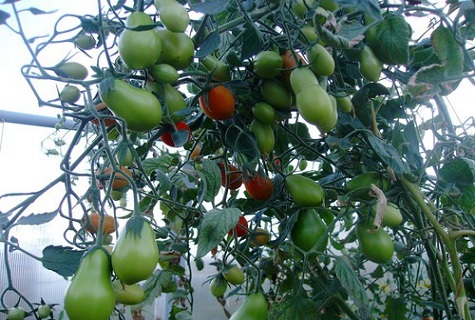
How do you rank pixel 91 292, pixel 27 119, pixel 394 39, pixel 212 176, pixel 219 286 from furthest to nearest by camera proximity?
pixel 27 119 < pixel 219 286 < pixel 212 176 < pixel 394 39 < pixel 91 292

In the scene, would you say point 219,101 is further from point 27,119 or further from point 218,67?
point 27,119

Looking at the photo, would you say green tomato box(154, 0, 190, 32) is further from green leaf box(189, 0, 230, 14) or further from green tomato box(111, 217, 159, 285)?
green tomato box(111, 217, 159, 285)

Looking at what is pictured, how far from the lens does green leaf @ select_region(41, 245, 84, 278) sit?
0.41 m

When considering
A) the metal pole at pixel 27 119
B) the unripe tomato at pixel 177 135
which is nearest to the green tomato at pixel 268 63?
the unripe tomato at pixel 177 135

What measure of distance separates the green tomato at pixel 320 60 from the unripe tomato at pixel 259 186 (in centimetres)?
17

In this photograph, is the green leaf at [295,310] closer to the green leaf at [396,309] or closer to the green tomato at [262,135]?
the green tomato at [262,135]

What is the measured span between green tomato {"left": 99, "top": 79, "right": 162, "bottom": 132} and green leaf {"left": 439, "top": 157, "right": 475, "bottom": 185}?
367 mm

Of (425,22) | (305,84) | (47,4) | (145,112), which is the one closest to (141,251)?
(145,112)

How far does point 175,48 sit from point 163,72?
0.10 ft

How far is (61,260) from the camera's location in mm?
422

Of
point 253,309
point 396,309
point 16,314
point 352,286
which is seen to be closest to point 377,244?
point 352,286

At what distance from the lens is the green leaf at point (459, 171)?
1.71 feet

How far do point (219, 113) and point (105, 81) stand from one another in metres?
0.15

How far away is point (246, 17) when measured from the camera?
448mm
